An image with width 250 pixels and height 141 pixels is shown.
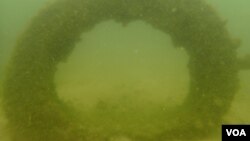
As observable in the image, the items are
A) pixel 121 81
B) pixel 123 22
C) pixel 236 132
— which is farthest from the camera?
pixel 121 81

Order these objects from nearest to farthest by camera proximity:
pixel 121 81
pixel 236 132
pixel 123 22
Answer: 1. pixel 236 132
2. pixel 123 22
3. pixel 121 81

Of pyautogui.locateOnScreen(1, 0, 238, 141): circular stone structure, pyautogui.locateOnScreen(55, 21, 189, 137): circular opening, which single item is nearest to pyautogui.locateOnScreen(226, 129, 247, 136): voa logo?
pyautogui.locateOnScreen(1, 0, 238, 141): circular stone structure

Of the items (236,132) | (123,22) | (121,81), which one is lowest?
(236,132)

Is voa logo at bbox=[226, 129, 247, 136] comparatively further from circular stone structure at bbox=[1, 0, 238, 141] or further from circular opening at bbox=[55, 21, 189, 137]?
circular opening at bbox=[55, 21, 189, 137]

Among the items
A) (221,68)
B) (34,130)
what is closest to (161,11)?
(221,68)

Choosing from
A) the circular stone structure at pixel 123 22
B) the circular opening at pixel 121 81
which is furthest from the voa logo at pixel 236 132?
the circular opening at pixel 121 81

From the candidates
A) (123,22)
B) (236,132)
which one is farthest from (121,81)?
(236,132)

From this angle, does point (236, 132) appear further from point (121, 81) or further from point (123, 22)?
point (121, 81)
